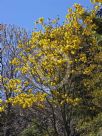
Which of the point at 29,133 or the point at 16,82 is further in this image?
the point at 29,133

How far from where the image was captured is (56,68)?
11.8m

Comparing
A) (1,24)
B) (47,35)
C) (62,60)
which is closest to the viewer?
(62,60)

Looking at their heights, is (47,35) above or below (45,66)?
above

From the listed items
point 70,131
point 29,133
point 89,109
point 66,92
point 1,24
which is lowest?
point 70,131

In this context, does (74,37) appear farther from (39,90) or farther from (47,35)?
(39,90)

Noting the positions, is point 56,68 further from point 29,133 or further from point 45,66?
point 29,133

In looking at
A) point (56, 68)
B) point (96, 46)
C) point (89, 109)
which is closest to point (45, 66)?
point (56, 68)

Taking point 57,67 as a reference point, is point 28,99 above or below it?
below

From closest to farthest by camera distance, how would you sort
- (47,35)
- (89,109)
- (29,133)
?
1. (47,35)
2. (89,109)
3. (29,133)

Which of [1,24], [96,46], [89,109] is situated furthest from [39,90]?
[1,24]

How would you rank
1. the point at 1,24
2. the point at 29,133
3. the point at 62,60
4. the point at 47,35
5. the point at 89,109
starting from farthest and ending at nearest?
the point at 1,24 < the point at 29,133 < the point at 89,109 < the point at 47,35 < the point at 62,60

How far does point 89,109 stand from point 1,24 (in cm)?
1580

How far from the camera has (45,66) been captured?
39.0 feet

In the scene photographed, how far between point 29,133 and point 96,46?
942 centimetres
